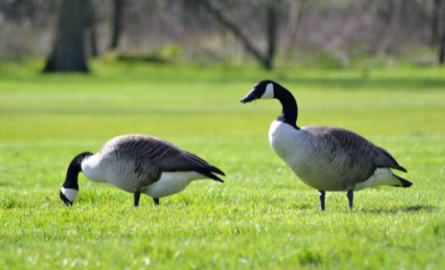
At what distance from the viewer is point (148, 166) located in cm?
689

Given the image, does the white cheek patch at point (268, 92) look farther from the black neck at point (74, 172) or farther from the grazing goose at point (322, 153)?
the black neck at point (74, 172)

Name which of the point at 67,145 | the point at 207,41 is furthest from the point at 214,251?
the point at 207,41

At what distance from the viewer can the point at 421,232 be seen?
498 cm

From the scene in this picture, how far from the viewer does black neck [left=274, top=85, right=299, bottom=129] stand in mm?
6668

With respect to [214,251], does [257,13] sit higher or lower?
higher

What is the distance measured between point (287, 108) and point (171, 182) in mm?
1720

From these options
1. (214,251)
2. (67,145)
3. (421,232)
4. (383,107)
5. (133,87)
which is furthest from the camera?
(133,87)

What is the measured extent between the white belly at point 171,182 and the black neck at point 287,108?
4.18 feet

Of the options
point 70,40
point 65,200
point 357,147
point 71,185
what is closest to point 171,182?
point 71,185

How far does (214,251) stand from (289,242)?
70 centimetres

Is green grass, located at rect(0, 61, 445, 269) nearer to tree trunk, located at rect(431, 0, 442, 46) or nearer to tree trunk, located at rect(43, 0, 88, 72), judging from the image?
tree trunk, located at rect(43, 0, 88, 72)

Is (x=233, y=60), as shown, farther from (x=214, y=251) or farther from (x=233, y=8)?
(x=214, y=251)

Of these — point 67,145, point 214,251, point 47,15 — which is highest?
point 47,15

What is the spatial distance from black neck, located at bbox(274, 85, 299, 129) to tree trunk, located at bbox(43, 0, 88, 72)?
1453 inches
